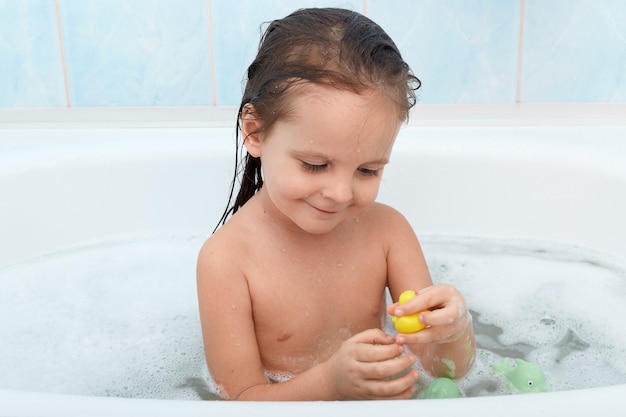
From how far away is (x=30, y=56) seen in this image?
1.66 meters

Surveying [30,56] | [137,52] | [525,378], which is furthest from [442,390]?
[30,56]

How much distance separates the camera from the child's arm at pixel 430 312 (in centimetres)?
83

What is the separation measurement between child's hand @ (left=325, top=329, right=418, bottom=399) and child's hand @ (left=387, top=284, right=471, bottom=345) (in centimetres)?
2

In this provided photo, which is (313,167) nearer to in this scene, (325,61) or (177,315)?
(325,61)

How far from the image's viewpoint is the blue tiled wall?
1.61 metres

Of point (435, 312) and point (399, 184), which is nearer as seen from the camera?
point (435, 312)

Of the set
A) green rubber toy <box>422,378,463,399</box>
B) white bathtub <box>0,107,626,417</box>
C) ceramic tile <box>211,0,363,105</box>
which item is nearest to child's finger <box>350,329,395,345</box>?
green rubber toy <box>422,378,463,399</box>

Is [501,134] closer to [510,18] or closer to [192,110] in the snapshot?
[510,18]

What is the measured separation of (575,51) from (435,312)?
0.99 m

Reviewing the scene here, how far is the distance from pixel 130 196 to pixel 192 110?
0.89ft

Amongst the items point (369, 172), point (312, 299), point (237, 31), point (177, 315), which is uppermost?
point (237, 31)

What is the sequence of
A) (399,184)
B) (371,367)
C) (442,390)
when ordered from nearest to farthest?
(371,367) → (442,390) → (399,184)

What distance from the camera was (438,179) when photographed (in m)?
1.49

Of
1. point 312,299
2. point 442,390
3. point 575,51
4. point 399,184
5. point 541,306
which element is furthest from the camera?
point 575,51
